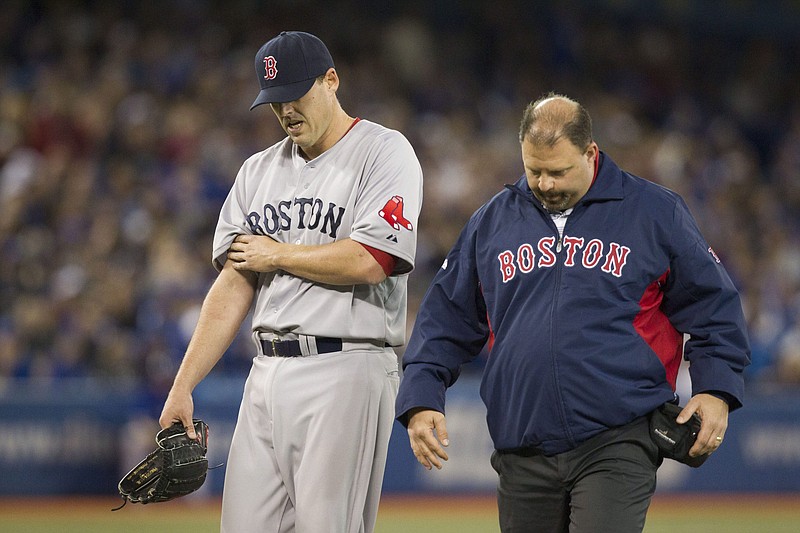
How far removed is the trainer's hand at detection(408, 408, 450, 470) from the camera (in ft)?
13.5

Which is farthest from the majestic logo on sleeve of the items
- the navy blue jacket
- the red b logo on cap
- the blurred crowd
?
the blurred crowd

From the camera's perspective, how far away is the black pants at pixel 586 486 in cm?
396

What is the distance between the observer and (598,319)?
4.09 m

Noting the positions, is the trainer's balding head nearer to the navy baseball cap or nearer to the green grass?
the navy baseball cap

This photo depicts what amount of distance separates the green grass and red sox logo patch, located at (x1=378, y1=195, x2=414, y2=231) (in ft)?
18.5

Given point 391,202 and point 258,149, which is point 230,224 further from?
point 258,149

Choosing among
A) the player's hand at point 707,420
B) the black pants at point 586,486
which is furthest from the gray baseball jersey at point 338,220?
the player's hand at point 707,420

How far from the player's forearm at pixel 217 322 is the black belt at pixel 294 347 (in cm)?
22

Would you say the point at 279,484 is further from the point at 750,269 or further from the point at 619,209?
the point at 750,269

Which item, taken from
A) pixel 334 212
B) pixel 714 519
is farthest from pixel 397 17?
pixel 334 212

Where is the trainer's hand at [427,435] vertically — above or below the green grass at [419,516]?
above

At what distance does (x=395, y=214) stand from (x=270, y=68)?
732 mm

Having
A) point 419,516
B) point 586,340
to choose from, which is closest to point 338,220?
point 586,340

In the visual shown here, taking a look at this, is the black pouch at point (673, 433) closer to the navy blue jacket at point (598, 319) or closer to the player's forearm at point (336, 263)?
the navy blue jacket at point (598, 319)
